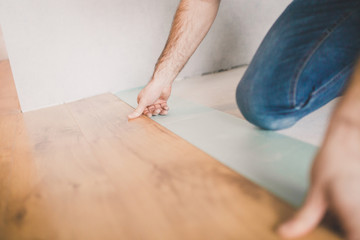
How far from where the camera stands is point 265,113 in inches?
36.8

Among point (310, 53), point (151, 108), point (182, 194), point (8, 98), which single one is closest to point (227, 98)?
point (151, 108)

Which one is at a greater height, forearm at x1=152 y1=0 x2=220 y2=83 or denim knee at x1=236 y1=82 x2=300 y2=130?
forearm at x1=152 y1=0 x2=220 y2=83

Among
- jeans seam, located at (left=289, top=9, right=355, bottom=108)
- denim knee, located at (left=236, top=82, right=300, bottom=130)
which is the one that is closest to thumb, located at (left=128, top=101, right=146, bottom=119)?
denim knee, located at (left=236, top=82, right=300, bottom=130)

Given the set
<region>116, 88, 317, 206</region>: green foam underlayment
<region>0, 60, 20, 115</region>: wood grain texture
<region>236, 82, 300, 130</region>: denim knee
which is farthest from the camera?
<region>0, 60, 20, 115</region>: wood grain texture

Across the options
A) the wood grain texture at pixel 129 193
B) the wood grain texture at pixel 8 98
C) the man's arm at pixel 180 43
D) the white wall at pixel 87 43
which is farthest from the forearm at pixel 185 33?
the wood grain texture at pixel 8 98

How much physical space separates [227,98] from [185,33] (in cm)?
52

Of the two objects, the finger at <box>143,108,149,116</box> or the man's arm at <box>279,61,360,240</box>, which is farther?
the finger at <box>143,108,149,116</box>

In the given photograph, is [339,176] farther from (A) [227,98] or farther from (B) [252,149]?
(A) [227,98]

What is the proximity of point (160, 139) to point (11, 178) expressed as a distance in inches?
20.1

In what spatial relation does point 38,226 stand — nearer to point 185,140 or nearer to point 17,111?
point 185,140

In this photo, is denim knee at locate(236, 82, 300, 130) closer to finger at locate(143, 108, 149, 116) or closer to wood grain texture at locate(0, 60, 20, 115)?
finger at locate(143, 108, 149, 116)

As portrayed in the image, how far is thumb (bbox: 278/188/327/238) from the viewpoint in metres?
0.42

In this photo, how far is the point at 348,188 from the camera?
40 cm

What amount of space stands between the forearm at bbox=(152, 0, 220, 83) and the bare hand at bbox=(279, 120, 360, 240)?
89 centimetres
